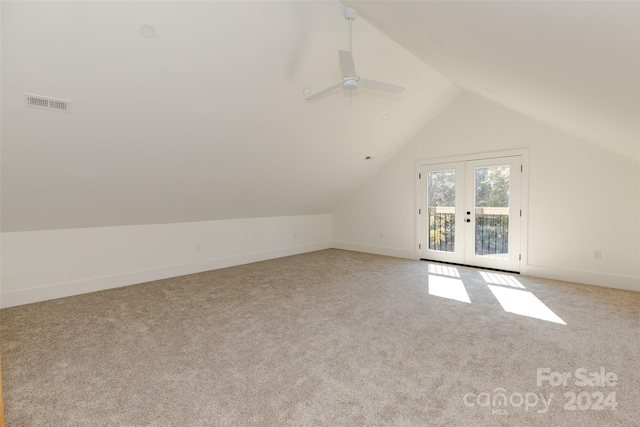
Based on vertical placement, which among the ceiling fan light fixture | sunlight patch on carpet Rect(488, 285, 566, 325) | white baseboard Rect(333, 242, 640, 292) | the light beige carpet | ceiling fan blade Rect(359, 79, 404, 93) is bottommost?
the light beige carpet

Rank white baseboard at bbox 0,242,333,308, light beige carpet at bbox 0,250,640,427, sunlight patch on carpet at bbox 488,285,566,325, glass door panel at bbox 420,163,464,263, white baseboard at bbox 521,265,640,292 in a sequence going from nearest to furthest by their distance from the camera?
light beige carpet at bbox 0,250,640,427
sunlight patch on carpet at bbox 488,285,566,325
white baseboard at bbox 0,242,333,308
white baseboard at bbox 521,265,640,292
glass door panel at bbox 420,163,464,263

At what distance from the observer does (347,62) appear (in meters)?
2.58

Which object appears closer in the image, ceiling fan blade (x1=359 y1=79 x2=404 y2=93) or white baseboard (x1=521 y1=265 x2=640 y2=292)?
ceiling fan blade (x1=359 y1=79 x2=404 y2=93)

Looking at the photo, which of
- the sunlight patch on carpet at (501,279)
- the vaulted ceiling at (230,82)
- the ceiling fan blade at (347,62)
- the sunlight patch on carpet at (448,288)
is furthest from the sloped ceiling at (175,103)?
the sunlight patch on carpet at (501,279)

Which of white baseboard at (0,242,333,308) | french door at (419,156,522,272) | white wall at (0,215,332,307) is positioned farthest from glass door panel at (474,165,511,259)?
white baseboard at (0,242,333,308)

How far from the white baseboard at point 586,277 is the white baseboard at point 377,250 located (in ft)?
6.63

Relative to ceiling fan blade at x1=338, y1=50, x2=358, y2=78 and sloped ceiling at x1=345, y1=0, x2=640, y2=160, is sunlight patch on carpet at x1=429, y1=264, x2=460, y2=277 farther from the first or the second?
ceiling fan blade at x1=338, y1=50, x2=358, y2=78

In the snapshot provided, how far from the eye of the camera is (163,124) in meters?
3.26

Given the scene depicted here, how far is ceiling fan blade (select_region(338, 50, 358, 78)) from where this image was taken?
247 centimetres

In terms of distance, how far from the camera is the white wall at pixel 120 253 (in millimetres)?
3750

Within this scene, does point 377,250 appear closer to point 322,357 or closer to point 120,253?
point 322,357

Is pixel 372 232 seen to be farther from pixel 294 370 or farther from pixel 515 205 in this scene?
pixel 294 370

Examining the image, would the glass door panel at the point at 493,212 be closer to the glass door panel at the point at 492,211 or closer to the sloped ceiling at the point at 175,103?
the glass door panel at the point at 492,211

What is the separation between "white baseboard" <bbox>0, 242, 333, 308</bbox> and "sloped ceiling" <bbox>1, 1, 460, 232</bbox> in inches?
32.2
